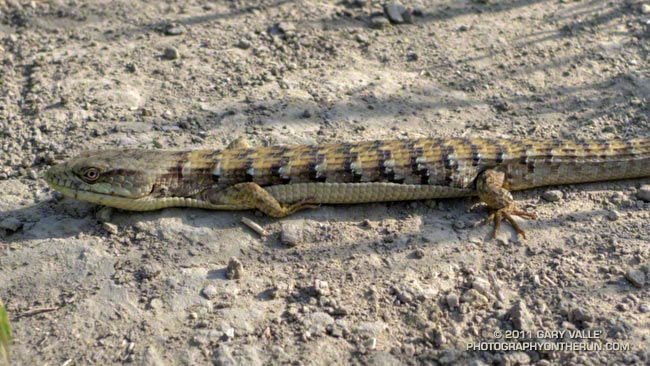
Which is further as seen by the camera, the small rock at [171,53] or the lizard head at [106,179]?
the small rock at [171,53]

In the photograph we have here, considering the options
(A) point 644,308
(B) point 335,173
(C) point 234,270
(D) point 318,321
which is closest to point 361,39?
(B) point 335,173

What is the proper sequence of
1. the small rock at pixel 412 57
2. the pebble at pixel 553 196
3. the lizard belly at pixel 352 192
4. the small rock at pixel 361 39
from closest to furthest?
the lizard belly at pixel 352 192, the pebble at pixel 553 196, the small rock at pixel 412 57, the small rock at pixel 361 39

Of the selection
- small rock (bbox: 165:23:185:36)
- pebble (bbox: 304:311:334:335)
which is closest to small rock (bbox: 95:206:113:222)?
pebble (bbox: 304:311:334:335)

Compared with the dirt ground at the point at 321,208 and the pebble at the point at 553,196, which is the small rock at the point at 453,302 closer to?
the dirt ground at the point at 321,208

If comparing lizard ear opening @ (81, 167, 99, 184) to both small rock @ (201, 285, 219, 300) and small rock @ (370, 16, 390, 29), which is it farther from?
small rock @ (370, 16, 390, 29)

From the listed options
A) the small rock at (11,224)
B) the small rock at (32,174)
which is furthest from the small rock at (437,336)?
the small rock at (32,174)

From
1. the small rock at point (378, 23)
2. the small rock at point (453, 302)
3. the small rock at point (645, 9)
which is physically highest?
the small rock at point (645, 9)

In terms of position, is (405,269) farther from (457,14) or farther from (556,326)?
(457,14)
